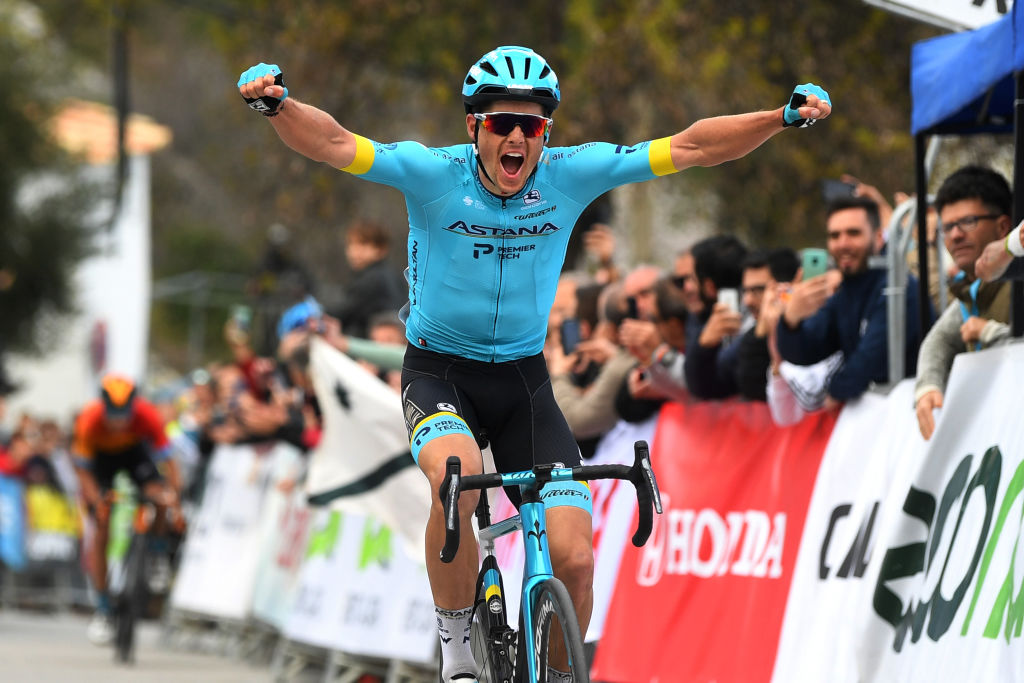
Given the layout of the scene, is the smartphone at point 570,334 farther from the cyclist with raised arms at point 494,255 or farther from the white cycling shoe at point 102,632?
the white cycling shoe at point 102,632

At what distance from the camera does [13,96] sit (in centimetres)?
3606

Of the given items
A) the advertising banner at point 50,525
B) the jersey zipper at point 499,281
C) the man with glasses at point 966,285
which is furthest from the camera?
the advertising banner at point 50,525

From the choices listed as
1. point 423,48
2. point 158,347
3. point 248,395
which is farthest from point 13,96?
point 158,347

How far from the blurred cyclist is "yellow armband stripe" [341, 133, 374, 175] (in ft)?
30.0

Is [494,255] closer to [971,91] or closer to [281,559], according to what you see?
[971,91]

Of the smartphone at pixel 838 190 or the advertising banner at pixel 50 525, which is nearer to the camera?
the smartphone at pixel 838 190

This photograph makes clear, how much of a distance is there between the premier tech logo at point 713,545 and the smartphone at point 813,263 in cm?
114

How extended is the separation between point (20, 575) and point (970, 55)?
18.3 metres

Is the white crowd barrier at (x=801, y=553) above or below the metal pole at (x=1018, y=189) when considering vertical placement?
below

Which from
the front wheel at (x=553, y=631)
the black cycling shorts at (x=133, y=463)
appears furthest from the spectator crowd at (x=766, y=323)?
the black cycling shorts at (x=133, y=463)

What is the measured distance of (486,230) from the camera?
5.96m

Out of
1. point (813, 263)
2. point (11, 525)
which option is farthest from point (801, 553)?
point (11, 525)

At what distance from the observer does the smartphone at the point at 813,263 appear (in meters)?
7.71

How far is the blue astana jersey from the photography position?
235 inches
